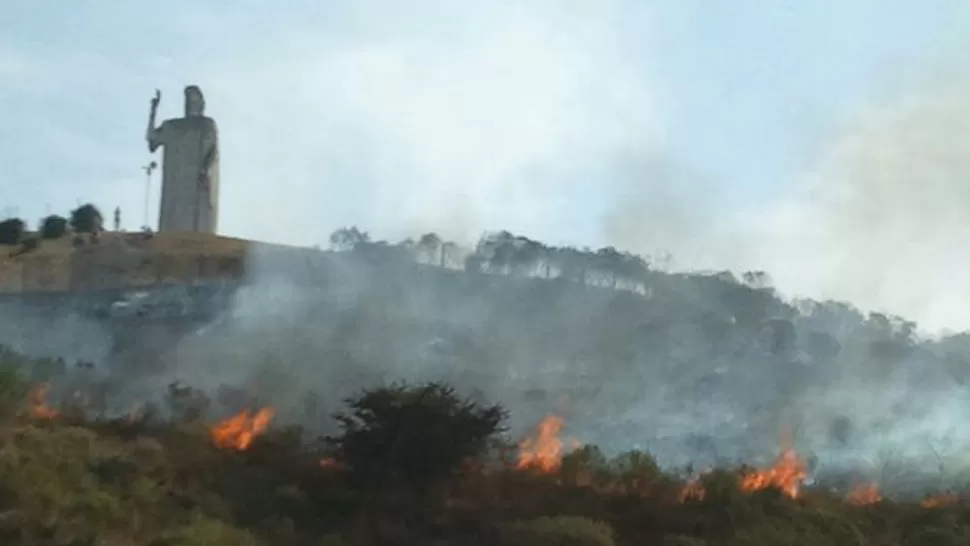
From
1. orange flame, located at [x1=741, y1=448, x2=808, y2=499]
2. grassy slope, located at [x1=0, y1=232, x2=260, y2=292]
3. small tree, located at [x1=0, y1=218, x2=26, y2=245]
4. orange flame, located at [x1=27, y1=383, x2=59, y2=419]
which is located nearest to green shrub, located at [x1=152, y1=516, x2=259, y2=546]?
orange flame, located at [x1=27, y1=383, x2=59, y2=419]

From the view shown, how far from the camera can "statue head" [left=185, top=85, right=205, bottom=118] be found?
6238cm

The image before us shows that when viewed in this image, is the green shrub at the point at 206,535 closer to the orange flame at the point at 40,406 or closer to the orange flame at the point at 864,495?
the orange flame at the point at 40,406

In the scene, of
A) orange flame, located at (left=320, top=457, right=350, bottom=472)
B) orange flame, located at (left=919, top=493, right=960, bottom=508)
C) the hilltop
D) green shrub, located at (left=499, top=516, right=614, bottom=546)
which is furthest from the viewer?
the hilltop

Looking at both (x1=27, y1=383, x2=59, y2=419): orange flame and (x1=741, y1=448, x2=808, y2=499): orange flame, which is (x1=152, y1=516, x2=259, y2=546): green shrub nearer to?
(x1=27, y1=383, x2=59, y2=419): orange flame

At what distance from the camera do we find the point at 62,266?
53.3 metres

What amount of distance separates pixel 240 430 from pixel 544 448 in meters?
8.63

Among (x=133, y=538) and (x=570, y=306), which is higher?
(x=570, y=306)

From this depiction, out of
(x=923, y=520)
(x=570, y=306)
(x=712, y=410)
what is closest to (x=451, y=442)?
(x=923, y=520)

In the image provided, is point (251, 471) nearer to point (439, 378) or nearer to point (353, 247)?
point (439, 378)

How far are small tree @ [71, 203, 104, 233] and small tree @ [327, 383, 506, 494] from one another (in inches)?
1392

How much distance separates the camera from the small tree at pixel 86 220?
6016 centimetres

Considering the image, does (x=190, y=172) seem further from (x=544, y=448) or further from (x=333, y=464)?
(x=333, y=464)

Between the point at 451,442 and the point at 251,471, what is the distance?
13.9 ft

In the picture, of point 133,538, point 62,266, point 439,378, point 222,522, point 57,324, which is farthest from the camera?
point 62,266
